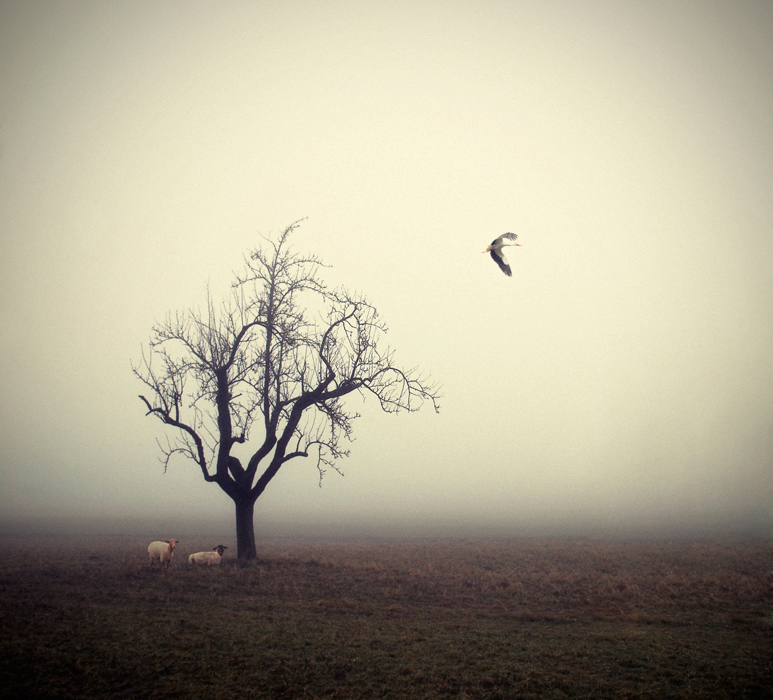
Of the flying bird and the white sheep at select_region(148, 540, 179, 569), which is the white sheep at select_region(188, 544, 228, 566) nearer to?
the white sheep at select_region(148, 540, 179, 569)

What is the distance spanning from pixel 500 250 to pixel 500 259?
35 cm

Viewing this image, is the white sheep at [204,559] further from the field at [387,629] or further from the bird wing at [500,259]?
the bird wing at [500,259]

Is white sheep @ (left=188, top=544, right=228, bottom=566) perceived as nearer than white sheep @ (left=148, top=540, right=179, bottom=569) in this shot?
No

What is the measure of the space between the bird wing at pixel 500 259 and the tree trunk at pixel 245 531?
1327 centimetres

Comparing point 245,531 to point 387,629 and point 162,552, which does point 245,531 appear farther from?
point 387,629

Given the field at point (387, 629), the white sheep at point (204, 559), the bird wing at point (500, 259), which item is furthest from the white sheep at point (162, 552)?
the bird wing at point (500, 259)

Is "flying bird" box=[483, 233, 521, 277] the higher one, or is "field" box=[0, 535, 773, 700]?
"flying bird" box=[483, 233, 521, 277]

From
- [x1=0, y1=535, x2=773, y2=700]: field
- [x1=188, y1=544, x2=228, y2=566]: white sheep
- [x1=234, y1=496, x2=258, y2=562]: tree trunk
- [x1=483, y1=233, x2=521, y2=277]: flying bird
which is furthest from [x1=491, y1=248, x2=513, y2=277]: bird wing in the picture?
[x1=188, y1=544, x2=228, y2=566]: white sheep

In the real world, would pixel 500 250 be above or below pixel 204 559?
above

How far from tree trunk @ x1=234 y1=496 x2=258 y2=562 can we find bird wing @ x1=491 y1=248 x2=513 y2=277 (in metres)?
13.3

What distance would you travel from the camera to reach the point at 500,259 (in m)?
16.5

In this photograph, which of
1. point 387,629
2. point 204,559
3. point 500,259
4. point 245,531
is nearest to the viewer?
point 387,629

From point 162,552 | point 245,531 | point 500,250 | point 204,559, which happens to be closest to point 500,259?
point 500,250

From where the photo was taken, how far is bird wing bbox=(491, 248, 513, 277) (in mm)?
16328
